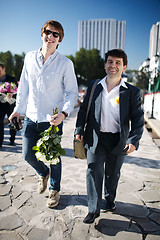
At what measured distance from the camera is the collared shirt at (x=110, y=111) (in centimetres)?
258

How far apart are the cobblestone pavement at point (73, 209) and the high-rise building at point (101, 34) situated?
581 ft

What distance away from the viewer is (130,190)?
3713 millimetres

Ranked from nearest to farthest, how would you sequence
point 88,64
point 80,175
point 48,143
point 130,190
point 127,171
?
1. point 48,143
2. point 130,190
3. point 80,175
4. point 127,171
5. point 88,64

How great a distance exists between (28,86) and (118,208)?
219 cm

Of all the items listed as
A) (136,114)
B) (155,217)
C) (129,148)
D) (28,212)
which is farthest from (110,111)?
(28,212)

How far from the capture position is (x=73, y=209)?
2.99 m

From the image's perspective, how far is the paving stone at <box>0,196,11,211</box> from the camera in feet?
9.77

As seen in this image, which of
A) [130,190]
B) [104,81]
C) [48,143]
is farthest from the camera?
[130,190]

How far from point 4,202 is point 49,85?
183 cm

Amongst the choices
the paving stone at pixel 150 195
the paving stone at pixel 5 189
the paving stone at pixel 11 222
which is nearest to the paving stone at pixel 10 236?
the paving stone at pixel 11 222

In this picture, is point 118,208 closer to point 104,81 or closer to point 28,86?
point 104,81

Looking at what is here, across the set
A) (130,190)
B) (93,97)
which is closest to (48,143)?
(93,97)

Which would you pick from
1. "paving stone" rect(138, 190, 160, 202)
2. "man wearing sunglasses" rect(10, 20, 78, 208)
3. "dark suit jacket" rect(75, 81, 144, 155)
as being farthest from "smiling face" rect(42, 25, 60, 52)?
"paving stone" rect(138, 190, 160, 202)

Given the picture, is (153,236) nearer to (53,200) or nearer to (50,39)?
(53,200)
